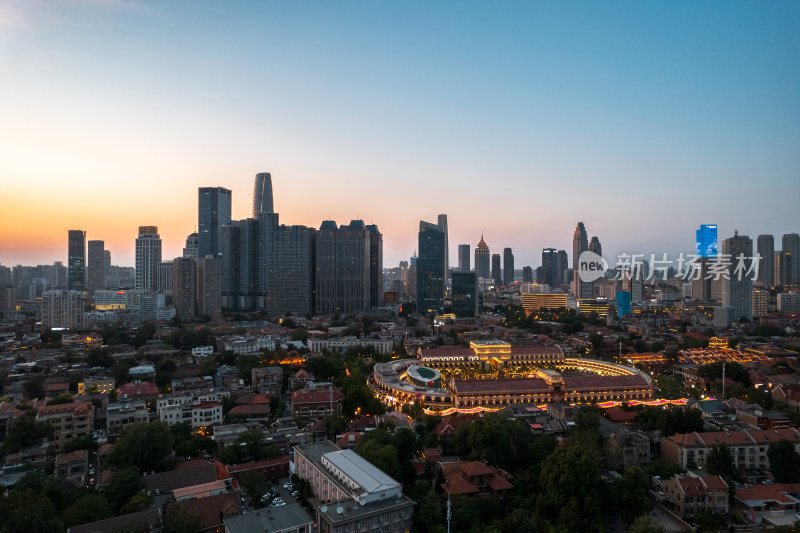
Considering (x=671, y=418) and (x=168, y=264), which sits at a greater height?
(x=168, y=264)

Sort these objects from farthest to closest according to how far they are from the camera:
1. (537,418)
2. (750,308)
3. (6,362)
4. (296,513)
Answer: (750,308) < (6,362) < (537,418) < (296,513)

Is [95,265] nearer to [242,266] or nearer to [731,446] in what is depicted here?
[242,266]

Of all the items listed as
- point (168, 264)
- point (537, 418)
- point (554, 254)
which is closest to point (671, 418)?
point (537, 418)

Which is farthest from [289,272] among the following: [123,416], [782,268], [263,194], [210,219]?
[782,268]

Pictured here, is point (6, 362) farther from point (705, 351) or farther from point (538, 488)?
point (705, 351)

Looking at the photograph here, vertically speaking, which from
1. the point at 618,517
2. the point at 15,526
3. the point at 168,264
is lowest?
the point at 618,517

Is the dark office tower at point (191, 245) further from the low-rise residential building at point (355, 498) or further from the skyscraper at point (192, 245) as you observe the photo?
the low-rise residential building at point (355, 498)

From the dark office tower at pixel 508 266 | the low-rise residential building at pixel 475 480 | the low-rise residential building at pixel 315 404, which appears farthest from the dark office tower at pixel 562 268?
the low-rise residential building at pixel 475 480

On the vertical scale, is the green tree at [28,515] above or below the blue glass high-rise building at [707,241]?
below
